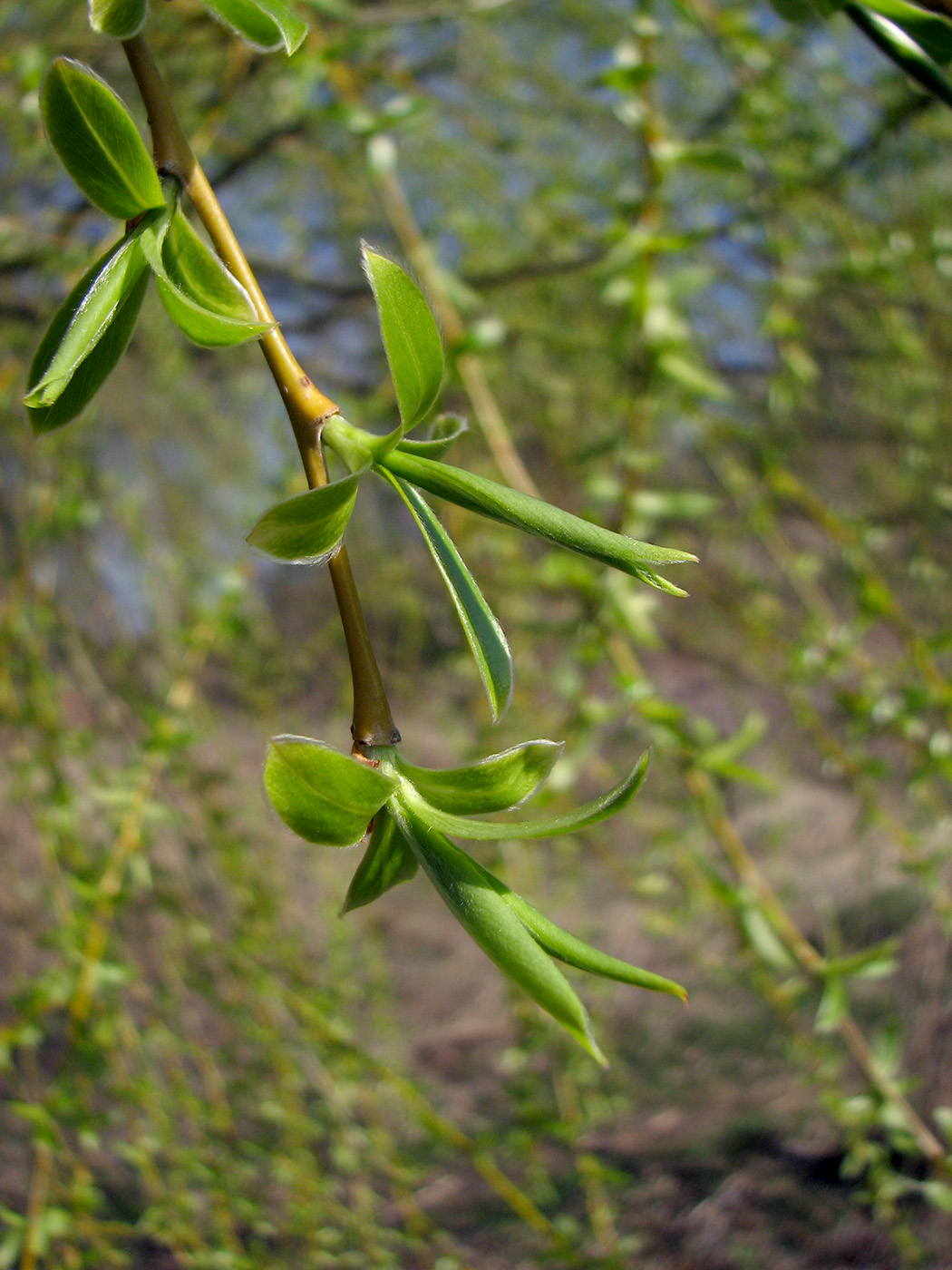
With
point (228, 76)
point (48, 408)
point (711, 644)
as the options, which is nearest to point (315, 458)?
point (48, 408)

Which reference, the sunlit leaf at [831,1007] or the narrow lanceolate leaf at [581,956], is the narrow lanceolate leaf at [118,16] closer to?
the narrow lanceolate leaf at [581,956]

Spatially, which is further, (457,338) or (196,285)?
(457,338)

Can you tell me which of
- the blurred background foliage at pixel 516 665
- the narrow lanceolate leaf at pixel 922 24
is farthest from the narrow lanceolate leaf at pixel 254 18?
the blurred background foliage at pixel 516 665

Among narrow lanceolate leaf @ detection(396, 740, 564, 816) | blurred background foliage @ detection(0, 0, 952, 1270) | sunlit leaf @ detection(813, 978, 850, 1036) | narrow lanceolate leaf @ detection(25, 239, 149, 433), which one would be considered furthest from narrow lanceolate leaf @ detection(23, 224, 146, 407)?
sunlit leaf @ detection(813, 978, 850, 1036)

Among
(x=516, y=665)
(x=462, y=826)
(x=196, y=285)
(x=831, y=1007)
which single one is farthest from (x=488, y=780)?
(x=516, y=665)

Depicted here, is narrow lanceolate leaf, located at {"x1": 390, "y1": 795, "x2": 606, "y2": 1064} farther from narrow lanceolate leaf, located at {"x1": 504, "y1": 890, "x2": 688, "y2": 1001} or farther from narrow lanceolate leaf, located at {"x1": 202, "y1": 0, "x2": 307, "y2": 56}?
narrow lanceolate leaf, located at {"x1": 202, "y1": 0, "x2": 307, "y2": 56}

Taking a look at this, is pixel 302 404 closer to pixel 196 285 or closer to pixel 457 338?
pixel 196 285
